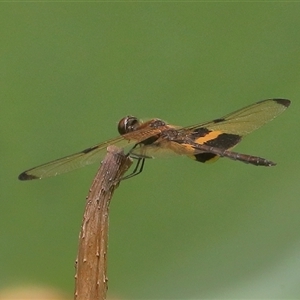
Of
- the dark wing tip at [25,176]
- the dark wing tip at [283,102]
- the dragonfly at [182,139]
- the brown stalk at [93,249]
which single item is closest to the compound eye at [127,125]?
the dragonfly at [182,139]

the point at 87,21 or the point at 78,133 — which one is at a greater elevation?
the point at 87,21

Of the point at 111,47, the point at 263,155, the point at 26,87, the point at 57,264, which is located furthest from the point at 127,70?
the point at 57,264

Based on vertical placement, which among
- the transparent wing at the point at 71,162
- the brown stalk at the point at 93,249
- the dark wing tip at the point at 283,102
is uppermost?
the dark wing tip at the point at 283,102

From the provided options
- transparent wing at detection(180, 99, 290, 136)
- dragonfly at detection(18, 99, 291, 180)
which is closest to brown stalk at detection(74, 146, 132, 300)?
dragonfly at detection(18, 99, 291, 180)

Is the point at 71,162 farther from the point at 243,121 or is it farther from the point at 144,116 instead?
the point at 243,121

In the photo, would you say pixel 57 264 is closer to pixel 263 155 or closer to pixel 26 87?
pixel 26 87

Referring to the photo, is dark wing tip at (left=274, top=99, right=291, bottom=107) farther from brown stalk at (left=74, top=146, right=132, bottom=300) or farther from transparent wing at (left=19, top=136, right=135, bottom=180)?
brown stalk at (left=74, top=146, right=132, bottom=300)

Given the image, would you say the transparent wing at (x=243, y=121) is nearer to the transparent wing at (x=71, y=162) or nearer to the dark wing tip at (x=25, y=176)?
the transparent wing at (x=71, y=162)
